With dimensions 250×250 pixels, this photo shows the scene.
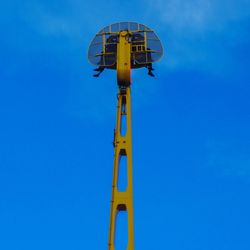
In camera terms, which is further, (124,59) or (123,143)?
(124,59)

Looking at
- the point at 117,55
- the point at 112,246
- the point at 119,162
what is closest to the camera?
the point at 112,246

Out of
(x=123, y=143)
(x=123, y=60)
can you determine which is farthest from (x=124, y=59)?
(x=123, y=143)

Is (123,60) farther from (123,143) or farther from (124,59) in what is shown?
(123,143)

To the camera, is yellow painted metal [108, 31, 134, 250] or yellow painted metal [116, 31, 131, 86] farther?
yellow painted metal [116, 31, 131, 86]

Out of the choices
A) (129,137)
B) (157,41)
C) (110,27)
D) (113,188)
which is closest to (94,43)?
(110,27)

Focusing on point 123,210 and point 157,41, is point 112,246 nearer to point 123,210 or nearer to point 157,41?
point 123,210

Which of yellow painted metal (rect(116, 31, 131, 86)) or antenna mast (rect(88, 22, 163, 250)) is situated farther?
yellow painted metal (rect(116, 31, 131, 86))

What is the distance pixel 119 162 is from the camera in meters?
39.8

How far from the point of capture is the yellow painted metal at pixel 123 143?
3788 centimetres

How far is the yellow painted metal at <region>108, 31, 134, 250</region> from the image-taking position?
37875 mm

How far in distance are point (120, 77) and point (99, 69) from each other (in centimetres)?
241

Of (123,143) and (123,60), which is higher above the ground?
(123,60)

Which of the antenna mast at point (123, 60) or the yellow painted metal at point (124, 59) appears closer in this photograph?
the antenna mast at point (123, 60)

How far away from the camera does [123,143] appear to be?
132 feet
